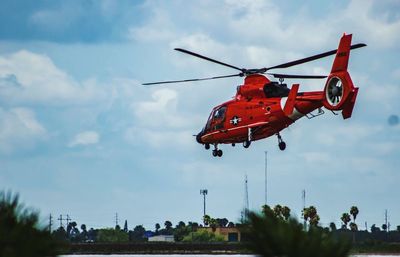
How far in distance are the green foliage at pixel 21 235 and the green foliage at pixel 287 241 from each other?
6.44 metres

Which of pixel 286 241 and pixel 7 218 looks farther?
pixel 7 218

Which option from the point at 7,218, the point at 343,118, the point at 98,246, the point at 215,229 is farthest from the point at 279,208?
the point at 7,218

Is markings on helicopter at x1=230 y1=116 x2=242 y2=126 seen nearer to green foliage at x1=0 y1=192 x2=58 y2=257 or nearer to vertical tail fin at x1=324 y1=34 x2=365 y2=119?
vertical tail fin at x1=324 y1=34 x2=365 y2=119

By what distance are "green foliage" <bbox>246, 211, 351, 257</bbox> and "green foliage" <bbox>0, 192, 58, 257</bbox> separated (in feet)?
21.1

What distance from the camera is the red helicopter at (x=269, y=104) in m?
65.8

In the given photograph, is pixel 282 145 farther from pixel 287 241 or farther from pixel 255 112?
pixel 287 241

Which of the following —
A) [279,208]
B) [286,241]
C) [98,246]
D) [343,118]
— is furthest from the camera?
[279,208]

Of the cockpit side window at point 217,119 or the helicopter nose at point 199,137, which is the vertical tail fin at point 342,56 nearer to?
the cockpit side window at point 217,119

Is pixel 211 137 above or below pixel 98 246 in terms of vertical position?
above

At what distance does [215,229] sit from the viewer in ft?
651

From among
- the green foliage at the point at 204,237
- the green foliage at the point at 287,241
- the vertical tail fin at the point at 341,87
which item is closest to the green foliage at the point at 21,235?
the green foliage at the point at 287,241

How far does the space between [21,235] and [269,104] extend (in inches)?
1550

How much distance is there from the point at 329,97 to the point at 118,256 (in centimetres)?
2209

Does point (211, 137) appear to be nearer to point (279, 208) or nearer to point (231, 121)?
point (231, 121)
